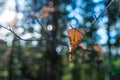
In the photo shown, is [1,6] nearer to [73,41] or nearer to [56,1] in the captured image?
[56,1]

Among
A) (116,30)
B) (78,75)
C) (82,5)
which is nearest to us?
(82,5)

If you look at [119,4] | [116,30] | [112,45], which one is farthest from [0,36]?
[116,30]

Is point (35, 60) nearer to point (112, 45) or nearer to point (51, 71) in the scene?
point (51, 71)

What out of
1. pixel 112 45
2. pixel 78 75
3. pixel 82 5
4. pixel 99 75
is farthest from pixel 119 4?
pixel 78 75

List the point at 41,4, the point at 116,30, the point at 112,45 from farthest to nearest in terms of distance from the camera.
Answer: the point at 41,4 → the point at 116,30 → the point at 112,45

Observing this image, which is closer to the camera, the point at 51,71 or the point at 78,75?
the point at 51,71

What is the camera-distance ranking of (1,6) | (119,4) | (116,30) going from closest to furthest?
(119,4) → (116,30) → (1,6)

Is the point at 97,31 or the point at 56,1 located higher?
the point at 56,1

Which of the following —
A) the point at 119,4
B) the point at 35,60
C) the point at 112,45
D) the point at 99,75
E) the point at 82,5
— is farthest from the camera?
the point at 35,60

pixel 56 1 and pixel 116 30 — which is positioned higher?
Answer: pixel 56 1
